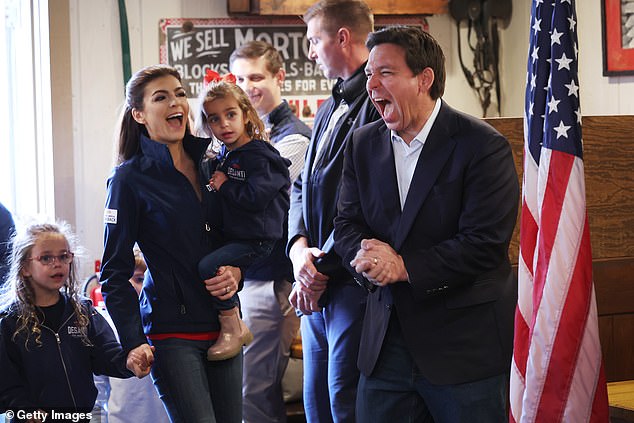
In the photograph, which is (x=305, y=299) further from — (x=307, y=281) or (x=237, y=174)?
(x=237, y=174)

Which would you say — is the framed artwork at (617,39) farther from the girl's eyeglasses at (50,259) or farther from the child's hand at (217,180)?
the girl's eyeglasses at (50,259)

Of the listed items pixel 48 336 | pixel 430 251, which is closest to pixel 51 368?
pixel 48 336

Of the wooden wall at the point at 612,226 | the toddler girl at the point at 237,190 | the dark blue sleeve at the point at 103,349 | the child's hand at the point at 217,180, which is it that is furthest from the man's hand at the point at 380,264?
the wooden wall at the point at 612,226

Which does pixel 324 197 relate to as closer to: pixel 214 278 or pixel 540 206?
pixel 214 278

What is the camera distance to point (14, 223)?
348 cm

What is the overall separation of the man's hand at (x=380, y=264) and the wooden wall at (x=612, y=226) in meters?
1.43

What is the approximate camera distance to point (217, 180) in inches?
114

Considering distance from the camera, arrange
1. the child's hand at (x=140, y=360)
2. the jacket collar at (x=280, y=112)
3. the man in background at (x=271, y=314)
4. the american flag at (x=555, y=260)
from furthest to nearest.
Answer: the jacket collar at (x=280, y=112) < the man in background at (x=271, y=314) < the child's hand at (x=140, y=360) < the american flag at (x=555, y=260)

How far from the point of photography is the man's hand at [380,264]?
2.33 m

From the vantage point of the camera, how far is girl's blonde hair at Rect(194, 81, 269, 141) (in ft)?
10.1

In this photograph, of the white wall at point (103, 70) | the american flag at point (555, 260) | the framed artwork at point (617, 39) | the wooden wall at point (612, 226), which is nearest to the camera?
the american flag at point (555, 260)

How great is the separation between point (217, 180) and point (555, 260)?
1.09 metres

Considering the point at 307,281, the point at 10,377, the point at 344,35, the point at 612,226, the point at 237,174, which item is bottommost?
the point at 10,377

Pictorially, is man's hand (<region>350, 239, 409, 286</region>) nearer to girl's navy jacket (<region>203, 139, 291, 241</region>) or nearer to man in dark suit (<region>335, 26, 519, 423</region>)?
man in dark suit (<region>335, 26, 519, 423</region>)
